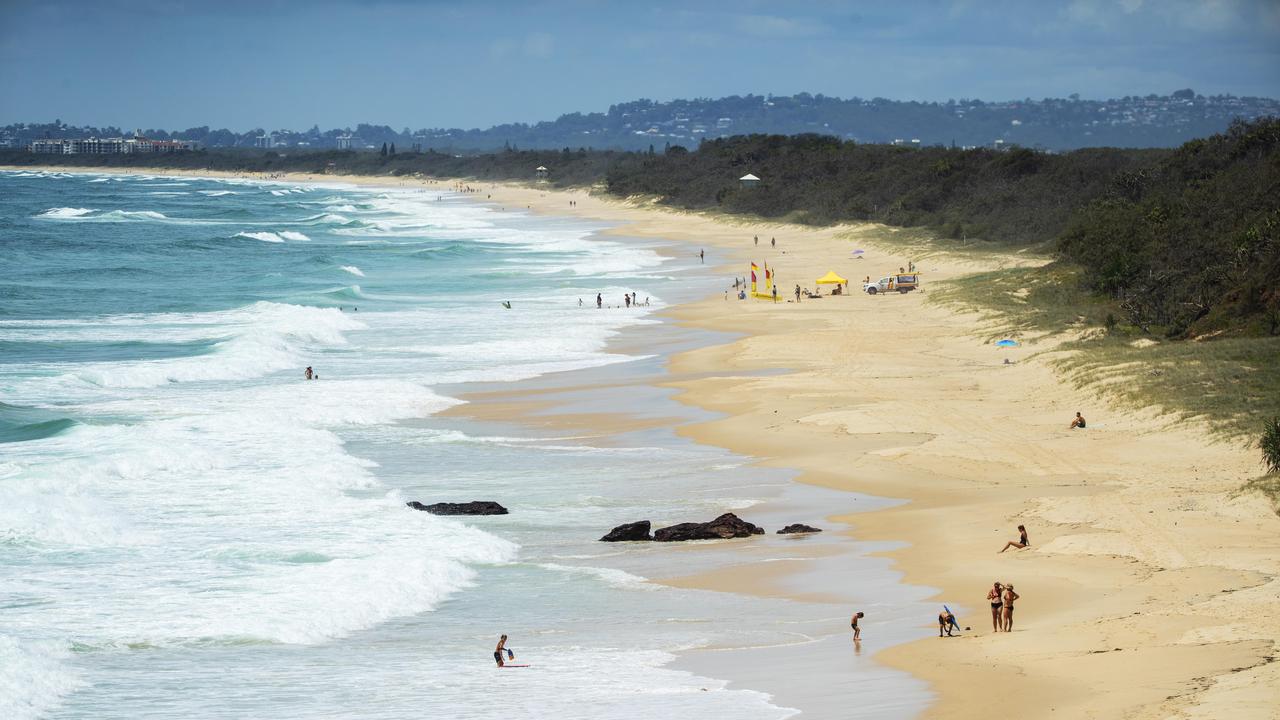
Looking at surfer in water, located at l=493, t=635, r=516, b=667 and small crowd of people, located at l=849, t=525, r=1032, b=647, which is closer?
surfer in water, located at l=493, t=635, r=516, b=667

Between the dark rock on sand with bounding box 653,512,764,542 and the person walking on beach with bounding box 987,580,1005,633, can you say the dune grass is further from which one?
the person walking on beach with bounding box 987,580,1005,633

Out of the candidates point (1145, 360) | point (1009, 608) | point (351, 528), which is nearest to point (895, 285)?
point (1145, 360)

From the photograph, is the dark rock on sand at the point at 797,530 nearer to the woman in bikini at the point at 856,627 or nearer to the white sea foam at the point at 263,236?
the woman in bikini at the point at 856,627

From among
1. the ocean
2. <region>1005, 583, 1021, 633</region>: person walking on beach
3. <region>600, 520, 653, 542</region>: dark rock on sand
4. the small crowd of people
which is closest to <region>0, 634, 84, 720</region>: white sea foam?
the ocean

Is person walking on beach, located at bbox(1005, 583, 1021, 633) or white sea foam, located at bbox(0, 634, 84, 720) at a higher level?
person walking on beach, located at bbox(1005, 583, 1021, 633)

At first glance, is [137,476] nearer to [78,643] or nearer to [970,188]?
[78,643]

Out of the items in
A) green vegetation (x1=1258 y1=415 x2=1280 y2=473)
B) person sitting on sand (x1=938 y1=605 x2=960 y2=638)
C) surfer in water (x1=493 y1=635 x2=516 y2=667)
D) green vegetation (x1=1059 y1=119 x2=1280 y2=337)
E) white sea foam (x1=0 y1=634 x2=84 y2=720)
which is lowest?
white sea foam (x1=0 y1=634 x2=84 y2=720)
